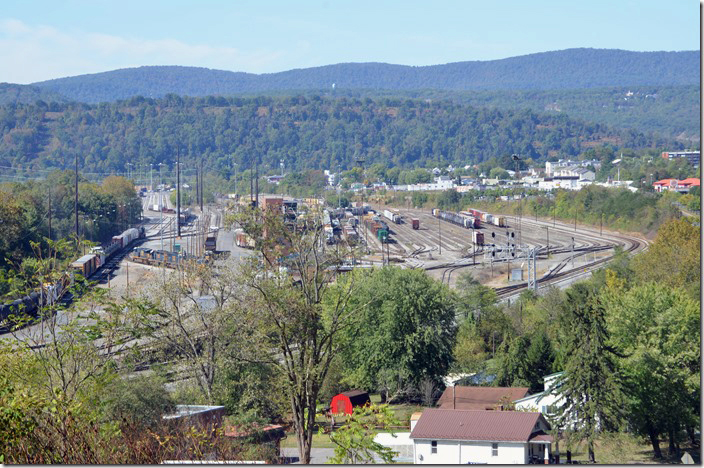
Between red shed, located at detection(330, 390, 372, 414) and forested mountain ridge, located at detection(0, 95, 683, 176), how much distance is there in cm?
11111

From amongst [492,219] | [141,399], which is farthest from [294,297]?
[492,219]

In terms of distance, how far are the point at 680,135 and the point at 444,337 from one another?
15437 cm

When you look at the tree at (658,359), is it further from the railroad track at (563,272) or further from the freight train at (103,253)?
the freight train at (103,253)

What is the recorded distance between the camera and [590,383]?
51.8 feet

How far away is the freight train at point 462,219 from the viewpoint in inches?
2012

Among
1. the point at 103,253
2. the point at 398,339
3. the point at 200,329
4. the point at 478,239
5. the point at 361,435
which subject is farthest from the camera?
the point at 478,239

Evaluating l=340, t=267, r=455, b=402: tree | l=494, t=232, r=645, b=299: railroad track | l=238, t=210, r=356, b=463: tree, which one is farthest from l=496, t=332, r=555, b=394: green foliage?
l=238, t=210, r=356, b=463: tree

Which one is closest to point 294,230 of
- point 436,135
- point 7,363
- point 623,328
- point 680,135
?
point 7,363

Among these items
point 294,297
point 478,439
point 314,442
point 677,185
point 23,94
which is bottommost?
Answer: point 314,442

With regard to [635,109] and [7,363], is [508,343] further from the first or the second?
[635,109]

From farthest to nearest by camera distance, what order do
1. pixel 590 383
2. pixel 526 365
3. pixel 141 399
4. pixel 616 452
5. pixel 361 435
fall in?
pixel 526 365
pixel 590 383
pixel 616 452
pixel 141 399
pixel 361 435

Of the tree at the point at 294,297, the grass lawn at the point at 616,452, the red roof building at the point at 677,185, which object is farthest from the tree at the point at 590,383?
the red roof building at the point at 677,185

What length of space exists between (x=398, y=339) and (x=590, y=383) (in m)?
5.25

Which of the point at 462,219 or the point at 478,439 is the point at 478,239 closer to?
the point at 462,219
